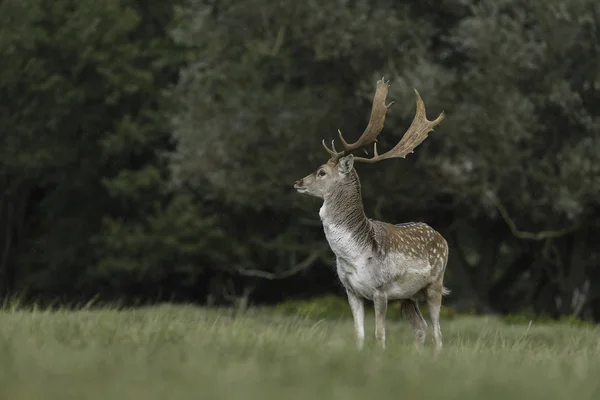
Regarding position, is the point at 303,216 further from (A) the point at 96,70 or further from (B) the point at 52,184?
(B) the point at 52,184

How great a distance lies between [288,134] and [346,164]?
38.6 feet

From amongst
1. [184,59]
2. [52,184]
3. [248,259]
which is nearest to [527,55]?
[248,259]

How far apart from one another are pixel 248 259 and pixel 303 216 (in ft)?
11.9

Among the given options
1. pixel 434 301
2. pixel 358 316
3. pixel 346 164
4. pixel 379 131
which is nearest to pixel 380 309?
pixel 358 316

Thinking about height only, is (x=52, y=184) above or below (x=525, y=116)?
below

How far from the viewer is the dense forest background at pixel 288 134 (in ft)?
69.4

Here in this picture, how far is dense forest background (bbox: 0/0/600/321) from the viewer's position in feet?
69.4

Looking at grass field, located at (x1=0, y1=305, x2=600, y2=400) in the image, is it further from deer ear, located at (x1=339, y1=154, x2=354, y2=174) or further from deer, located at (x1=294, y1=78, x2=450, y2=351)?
deer ear, located at (x1=339, y1=154, x2=354, y2=174)

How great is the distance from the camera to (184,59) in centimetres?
3253

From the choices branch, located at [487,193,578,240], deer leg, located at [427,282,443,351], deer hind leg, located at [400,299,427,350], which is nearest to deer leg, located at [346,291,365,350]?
deer leg, located at [427,282,443,351]

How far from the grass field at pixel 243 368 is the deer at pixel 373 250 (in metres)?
1.72

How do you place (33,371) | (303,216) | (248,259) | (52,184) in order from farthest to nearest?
(52,184) < (248,259) < (303,216) < (33,371)

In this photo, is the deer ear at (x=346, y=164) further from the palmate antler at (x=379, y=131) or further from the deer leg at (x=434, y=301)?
the deer leg at (x=434, y=301)

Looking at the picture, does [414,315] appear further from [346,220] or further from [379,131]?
[379,131]
